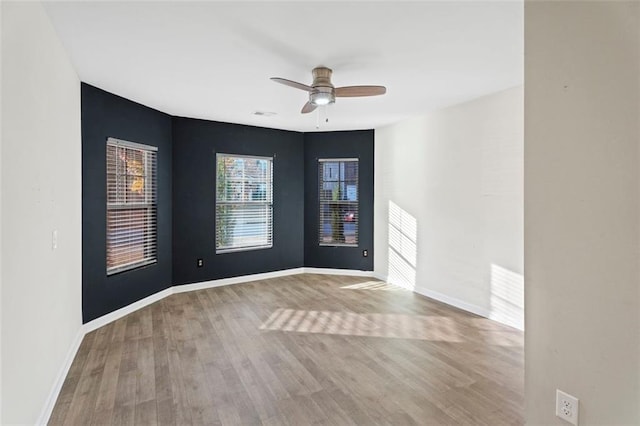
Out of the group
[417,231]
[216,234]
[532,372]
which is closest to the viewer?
[532,372]

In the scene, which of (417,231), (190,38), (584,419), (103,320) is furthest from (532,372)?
(103,320)

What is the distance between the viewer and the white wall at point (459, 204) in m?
3.63

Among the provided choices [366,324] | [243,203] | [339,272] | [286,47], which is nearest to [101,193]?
[243,203]

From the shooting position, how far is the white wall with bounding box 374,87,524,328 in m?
3.63

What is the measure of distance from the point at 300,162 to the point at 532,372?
197 inches

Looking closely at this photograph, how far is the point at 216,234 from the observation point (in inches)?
209

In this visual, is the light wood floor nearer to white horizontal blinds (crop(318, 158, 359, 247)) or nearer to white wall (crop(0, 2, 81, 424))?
white wall (crop(0, 2, 81, 424))

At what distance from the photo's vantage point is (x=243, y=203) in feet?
18.2

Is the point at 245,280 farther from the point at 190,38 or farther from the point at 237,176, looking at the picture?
the point at 190,38

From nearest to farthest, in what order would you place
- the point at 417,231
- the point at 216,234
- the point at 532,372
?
the point at 532,372, the point at 417,231, the point at 216,234

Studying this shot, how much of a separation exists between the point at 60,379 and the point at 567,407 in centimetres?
315

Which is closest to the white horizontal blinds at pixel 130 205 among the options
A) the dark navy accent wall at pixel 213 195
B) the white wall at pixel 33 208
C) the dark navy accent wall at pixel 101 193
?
the dark navy accent wall at pixel 101 193

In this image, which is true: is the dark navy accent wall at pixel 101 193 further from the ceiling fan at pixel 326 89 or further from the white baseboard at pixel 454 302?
the white baseboard at pixel 454 302

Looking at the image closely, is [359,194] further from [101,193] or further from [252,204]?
[101,193]
